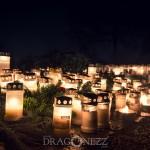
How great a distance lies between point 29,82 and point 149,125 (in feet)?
10.5

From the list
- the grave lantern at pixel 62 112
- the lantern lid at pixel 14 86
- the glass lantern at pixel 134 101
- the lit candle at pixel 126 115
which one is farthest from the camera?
the glass lantern at pixel 134 101

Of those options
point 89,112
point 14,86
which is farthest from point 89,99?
point 14,86

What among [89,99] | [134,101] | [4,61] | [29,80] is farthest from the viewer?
[4,61]

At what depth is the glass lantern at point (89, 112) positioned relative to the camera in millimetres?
5059

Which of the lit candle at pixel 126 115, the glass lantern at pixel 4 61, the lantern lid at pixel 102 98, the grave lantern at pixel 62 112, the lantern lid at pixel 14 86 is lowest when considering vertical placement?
the lit candle at pixel 126 115

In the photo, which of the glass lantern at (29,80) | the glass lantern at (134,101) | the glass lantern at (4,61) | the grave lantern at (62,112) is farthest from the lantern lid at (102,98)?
the glass lantern at (4,61)

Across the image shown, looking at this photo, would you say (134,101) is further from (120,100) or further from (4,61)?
(4,61)

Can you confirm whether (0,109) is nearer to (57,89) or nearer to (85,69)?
(57,89)

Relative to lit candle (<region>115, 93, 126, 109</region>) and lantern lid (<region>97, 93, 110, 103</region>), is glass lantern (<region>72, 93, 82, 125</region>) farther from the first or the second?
lit candle (<region>115, 93, 126, 109</region>)

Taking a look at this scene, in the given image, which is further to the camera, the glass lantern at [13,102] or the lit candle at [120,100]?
the lit candle at [120,100]

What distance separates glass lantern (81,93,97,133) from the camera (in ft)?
16.6

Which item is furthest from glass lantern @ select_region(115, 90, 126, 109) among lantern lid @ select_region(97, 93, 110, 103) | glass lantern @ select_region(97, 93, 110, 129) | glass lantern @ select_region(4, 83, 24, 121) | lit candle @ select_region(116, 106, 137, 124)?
glass lantern @ select_region(4, 83, 24, 121)

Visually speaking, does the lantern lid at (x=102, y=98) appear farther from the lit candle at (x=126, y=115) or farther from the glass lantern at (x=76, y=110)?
the lit candle at (x=126, y=115)

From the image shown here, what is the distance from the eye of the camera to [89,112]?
5.09 metres
